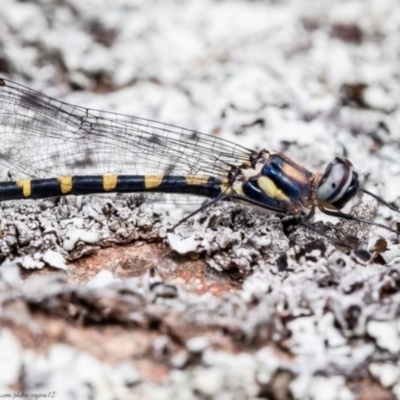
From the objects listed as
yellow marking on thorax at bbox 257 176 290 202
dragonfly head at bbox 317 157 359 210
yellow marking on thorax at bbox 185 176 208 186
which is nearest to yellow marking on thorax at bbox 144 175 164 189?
yellow marking on thorax at bbox 185 176 208 186

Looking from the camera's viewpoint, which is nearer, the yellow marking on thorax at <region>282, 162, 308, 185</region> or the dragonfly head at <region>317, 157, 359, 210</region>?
the dragonfly head at <region>317, 157, 359, 210</region>

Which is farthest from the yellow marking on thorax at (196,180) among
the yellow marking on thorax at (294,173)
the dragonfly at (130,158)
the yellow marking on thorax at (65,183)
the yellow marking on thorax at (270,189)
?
the yellow marking on thorax at (65,183)

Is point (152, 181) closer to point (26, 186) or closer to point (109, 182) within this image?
point (109, 182)

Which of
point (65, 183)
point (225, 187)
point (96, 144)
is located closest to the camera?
point (65, 183)

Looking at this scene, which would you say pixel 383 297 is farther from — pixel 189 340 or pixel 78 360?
pixel 78 360

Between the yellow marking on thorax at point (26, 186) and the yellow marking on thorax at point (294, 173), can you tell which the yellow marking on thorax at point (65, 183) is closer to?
the yellow marking on thorax at point (26, 186)

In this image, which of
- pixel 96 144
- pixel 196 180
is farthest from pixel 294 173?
pixel 96 144

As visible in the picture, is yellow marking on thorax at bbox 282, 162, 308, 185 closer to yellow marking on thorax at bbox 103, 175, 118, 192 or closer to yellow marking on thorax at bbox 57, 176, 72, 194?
yellow marking on thorax at bbox 103, 175, 118, 192
